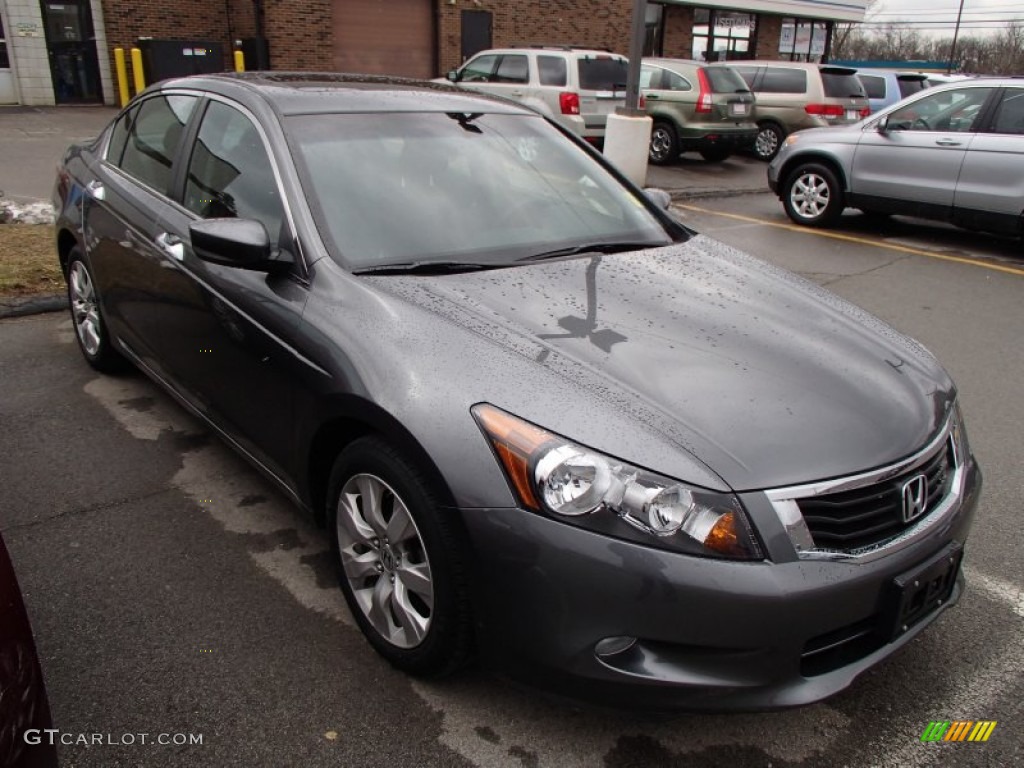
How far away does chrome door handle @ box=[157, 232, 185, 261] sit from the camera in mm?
3381

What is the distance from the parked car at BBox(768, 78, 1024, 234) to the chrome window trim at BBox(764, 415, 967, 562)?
7.19 m

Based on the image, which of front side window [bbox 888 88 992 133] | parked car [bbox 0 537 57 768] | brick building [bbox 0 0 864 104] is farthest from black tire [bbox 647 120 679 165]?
parked car [bbox 0 537 57 768]

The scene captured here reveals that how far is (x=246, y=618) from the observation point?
275cm

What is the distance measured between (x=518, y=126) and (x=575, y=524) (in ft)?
7.41

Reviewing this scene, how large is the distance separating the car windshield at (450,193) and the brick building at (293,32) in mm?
17274

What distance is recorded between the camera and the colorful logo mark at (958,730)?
2330mm

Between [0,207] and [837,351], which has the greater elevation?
[837,351]

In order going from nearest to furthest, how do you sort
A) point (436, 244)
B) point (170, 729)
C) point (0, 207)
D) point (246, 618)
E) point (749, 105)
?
1. point (170, 729)
2. point (246, 618)
3. point (436, 244)
4. point (0, 207)
5. point (749, 105)

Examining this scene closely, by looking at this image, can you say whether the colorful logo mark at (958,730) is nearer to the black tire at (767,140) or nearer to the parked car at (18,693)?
the parked car at (18,693)

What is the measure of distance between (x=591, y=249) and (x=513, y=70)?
11793 mm

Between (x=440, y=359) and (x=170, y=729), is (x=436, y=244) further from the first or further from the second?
(x=170, y=729)

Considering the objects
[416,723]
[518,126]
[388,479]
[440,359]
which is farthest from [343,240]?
[416,723]

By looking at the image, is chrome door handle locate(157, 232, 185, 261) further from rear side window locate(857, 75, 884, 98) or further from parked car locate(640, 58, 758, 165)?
rear side window locate(857, 75, 884, 98)

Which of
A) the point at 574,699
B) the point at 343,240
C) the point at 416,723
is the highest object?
the point at 343,240
